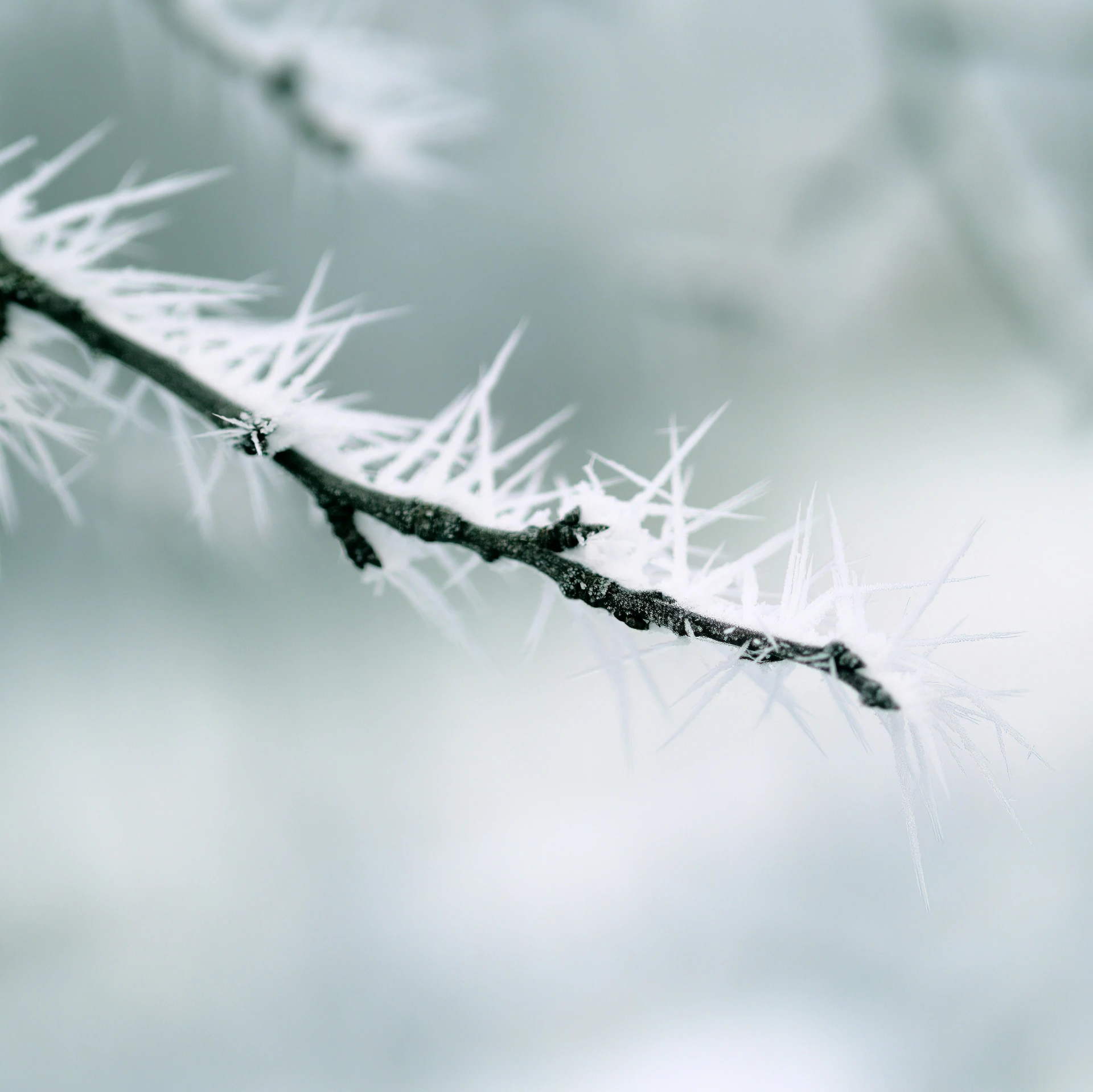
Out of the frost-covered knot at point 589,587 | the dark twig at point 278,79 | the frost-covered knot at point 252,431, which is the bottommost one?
the frost-covered knot at point 589,587

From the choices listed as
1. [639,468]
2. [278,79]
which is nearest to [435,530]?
[278,79]

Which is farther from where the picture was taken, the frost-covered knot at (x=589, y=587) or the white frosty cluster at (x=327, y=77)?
the white frosty cluster at (x=327, y=77)

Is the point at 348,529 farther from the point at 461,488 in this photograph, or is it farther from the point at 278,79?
the point at 278,79

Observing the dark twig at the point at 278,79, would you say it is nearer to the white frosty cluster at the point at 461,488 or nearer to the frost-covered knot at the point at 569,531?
the white frosty cluster at the point at 461,488

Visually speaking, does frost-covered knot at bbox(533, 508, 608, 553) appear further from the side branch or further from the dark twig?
the dark twig

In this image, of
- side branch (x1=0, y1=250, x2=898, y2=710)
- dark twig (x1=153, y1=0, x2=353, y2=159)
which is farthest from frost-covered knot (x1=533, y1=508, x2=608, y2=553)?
dark twig (x1=153, y1=0, x2=353, y2=159)

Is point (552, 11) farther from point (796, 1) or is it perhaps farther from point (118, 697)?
point (118, 697)

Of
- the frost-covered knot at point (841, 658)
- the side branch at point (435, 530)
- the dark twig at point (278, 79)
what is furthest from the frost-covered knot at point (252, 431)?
the dark twig at point (278, 79)
